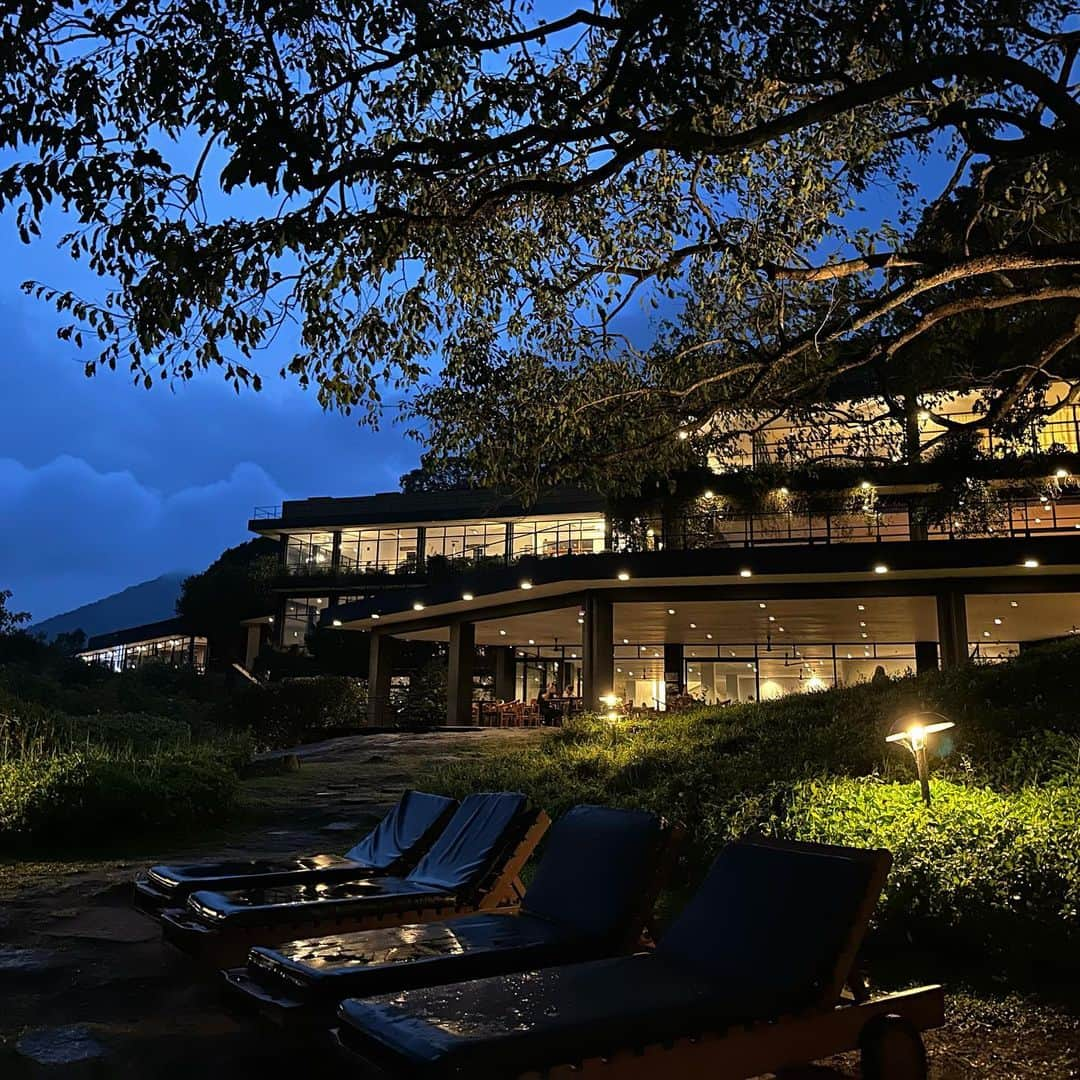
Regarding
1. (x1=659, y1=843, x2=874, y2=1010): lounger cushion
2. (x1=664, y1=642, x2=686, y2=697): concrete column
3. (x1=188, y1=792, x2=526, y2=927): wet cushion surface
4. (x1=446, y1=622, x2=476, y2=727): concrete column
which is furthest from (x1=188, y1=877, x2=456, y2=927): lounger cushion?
(x1=664, y1=642, x2=686, y2=697): concrete column

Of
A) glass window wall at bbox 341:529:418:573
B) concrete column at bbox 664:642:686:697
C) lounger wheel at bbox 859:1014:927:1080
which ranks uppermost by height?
glass window wall at bbox 341:529:418:573

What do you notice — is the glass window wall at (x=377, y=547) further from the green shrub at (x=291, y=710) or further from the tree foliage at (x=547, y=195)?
the tree foliage at (x=547, y=195)

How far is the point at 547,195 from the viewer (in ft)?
26.2

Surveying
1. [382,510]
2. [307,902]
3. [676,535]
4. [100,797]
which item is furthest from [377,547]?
[307,902]

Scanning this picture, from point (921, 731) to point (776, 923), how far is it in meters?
2.93

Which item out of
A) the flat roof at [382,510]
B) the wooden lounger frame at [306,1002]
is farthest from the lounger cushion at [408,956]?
the flat roof at [382,510]

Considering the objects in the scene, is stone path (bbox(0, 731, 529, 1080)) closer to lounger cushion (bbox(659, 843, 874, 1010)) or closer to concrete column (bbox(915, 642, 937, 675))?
lounger cushion (bbox(659, 843, 874, 1010))

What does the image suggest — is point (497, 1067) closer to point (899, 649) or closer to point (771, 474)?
point (771, 474)

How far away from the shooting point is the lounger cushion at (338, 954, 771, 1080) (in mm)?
2615

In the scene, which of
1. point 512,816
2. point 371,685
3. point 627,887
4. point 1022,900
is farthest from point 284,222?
point 371,685

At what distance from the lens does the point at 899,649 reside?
2906 cm

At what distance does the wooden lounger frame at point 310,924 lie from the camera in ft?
15.1

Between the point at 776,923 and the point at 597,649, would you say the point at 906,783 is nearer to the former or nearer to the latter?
the point at 776,923

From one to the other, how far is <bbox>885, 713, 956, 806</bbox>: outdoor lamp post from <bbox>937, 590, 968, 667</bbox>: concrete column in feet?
54.1
